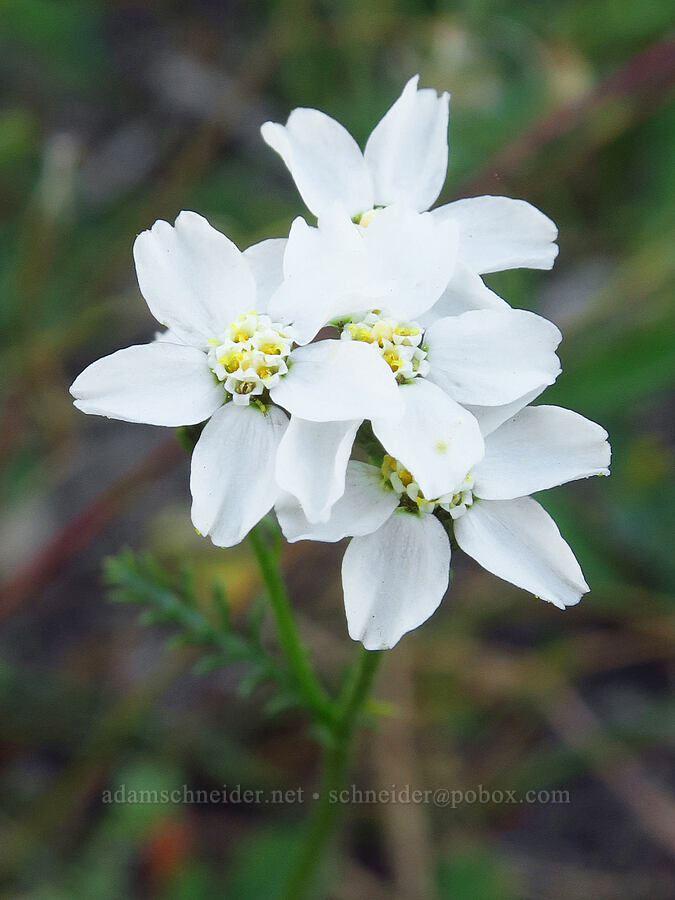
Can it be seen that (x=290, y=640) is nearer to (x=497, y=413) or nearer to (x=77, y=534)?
(x=497, y=413)

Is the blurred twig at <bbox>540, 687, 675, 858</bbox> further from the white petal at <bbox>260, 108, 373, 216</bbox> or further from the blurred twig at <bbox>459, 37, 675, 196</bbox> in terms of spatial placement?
the white petal at <bbox>260, 108, 373, 216</bbox>

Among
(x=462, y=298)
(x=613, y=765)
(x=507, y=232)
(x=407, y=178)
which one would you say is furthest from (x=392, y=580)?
(x=613, y=765)

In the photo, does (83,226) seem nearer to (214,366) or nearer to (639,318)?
(639,318)

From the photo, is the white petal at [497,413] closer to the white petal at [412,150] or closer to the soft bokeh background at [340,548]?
the white petal at [412,150]

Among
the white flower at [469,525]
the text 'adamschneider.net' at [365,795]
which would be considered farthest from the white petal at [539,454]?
the text 'adamschneider.net' at [365,795]

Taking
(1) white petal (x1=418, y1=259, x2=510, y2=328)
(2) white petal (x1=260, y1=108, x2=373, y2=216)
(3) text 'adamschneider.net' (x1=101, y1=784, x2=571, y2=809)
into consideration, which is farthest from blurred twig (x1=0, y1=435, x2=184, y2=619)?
(1) white petal (x1=418, y1=259, x2=510, y2=328)

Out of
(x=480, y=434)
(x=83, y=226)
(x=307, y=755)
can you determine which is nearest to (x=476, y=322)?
(x=480, y=434)
